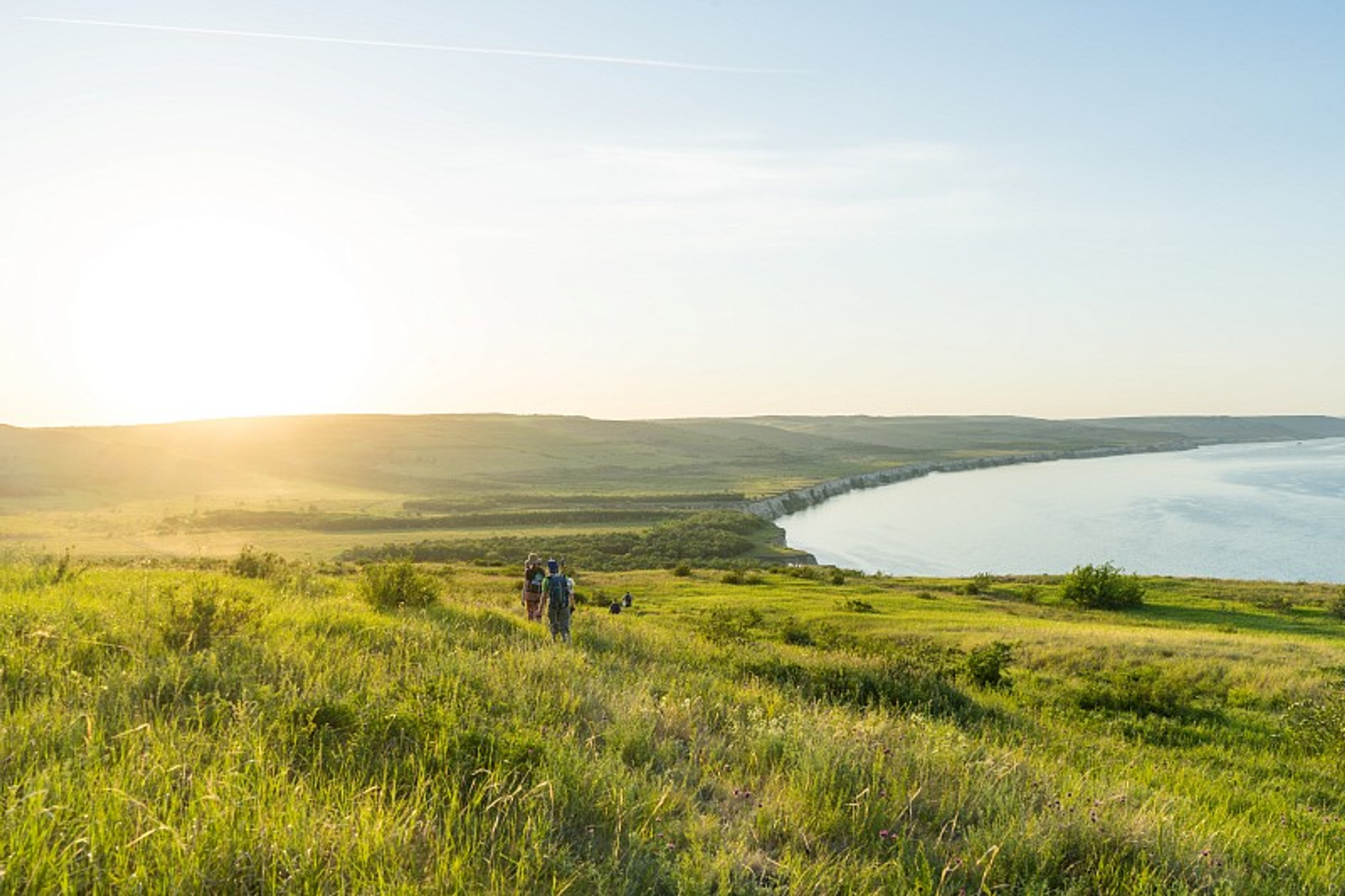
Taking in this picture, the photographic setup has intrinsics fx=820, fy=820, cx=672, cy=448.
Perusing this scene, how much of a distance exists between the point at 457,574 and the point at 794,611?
18084 mm

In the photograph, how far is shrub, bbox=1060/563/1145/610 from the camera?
137 feet

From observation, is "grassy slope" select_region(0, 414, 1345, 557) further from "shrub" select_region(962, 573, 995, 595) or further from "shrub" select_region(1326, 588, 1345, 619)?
"shrub" select_region(1326, 588, 1345, 619)

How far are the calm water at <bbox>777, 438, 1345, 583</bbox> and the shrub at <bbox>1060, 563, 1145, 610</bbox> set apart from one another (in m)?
27.1

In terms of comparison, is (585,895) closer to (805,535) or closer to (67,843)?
(67,843)

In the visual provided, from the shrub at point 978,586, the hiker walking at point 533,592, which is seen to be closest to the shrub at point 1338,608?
the shrub at point 978,586

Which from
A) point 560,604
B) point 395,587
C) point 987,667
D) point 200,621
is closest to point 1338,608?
point 987,667

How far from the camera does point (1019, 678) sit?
19.3 metres

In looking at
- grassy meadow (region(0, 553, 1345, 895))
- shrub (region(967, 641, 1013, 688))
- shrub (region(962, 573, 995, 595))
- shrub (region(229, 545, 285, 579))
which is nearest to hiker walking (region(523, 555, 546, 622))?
grassy meadow (region(0, 553, 1345, 895))

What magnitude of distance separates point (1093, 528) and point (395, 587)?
9824cm

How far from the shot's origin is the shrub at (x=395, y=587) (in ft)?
46.5

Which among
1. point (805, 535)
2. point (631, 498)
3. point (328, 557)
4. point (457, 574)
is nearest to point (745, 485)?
point (631, 498)

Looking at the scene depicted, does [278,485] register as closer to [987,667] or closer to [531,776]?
[987,667]

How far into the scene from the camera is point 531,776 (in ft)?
15.9

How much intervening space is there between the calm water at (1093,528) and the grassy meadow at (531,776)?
6459 cm
